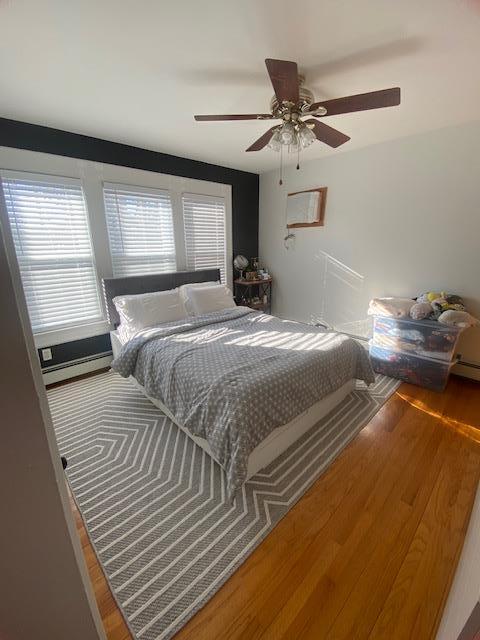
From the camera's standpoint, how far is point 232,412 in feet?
4.92

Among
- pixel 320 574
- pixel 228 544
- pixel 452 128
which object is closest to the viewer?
pixel 320 574

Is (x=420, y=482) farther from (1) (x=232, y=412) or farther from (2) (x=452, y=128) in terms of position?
(2) (x=452, y=128)

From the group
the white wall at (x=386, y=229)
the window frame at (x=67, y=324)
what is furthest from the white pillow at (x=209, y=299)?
the white wall at (x=386, y=229)

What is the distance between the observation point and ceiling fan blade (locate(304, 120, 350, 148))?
5.83ft

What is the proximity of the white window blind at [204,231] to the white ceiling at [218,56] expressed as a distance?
1.20 metres

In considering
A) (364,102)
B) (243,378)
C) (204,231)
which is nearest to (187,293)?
(204,231)

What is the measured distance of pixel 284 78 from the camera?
1389mm

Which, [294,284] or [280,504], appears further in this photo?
[294,284]

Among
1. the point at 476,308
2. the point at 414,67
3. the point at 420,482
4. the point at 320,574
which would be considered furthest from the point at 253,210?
the point at 320,574

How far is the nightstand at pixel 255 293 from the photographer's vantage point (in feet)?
13.6

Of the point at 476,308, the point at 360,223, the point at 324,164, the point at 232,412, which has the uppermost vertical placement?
the point at 324,164

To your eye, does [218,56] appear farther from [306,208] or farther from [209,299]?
[306,208]

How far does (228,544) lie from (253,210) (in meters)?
4.11

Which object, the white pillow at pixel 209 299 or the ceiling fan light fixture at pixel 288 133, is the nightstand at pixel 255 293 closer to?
the white pillow at pixel 209 299
